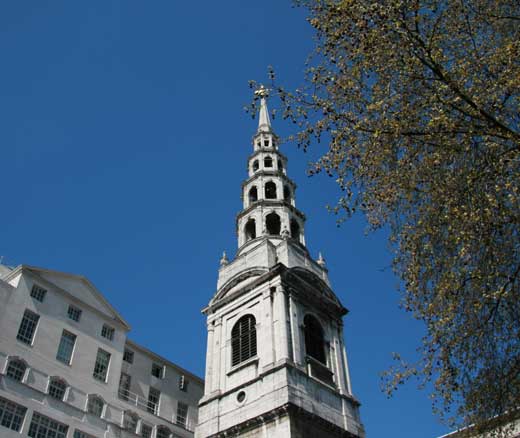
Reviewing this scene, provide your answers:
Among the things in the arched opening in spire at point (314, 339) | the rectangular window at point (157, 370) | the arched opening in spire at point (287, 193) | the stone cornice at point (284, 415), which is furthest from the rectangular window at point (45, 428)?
the arched opening in spire at point (287, 193)

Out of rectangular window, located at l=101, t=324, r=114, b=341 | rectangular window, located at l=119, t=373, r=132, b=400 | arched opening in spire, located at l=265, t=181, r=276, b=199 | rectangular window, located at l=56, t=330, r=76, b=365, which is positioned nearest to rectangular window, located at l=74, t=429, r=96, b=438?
rectangular window, located at l=56, t=330, r=76, b=365

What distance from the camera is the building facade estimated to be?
103 ft

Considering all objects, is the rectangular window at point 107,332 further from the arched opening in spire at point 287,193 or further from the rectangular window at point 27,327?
the arched opening in spire at point 287,193

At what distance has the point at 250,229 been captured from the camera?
44.2 metres

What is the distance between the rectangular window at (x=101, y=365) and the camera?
3656 centimetres

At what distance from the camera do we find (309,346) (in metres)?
35.4

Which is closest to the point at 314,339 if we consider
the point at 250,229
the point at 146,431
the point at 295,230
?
the point at 295,230

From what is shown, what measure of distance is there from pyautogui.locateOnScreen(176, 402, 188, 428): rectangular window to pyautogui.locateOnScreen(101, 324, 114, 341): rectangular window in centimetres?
796

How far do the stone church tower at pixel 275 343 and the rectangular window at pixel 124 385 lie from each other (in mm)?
6655

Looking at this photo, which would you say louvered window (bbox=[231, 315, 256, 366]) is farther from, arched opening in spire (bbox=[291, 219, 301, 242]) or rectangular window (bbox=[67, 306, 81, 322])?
rectangular window (bbox=[67, 306, 81, 322])

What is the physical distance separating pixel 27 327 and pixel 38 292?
2611 millimetres

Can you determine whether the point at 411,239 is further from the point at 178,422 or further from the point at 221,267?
the point at 178,422

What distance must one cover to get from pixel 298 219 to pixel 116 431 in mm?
19842

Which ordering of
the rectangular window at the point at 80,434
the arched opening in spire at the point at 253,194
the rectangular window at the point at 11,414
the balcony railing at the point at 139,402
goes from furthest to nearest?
the arched opening in spire at the point at 253,194 → the balcony railing at the point at 139,402 → the rectangular window at the point at 80,434 → the rectangular window at the point at 11,414
